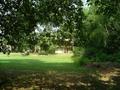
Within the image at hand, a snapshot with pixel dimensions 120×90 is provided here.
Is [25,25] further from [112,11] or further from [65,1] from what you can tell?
[112,11]

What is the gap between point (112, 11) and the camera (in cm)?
1291

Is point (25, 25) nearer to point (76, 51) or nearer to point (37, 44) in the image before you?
point (37, 44)

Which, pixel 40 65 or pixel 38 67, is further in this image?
pixel 40 65

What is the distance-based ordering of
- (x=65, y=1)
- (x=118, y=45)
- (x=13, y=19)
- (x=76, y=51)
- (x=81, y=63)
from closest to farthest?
1. (x=13, y=19)
2. (x=65, y=1)
3. (x=81, y=63)
4. (x=118, y=45)
5. (x=76, y=51)

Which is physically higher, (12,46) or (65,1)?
(65,1)

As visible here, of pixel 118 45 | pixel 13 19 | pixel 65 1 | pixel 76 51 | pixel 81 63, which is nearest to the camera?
pixel 13 19

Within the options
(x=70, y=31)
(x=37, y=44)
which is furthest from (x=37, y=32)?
(x=70, y=31)

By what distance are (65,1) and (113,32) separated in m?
17.7

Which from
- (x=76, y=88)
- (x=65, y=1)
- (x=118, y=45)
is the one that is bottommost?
(x=76, y=88)

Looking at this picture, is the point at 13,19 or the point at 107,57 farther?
the point at 107,57

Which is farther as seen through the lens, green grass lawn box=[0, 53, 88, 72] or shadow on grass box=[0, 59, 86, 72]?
green grass lawn box=[0, 53, 88, 72]

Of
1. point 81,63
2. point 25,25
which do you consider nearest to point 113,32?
point 81,63

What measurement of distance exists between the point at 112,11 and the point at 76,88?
161 inches

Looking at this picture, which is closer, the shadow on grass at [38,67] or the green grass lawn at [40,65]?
the shadow on grass at [38,67]
